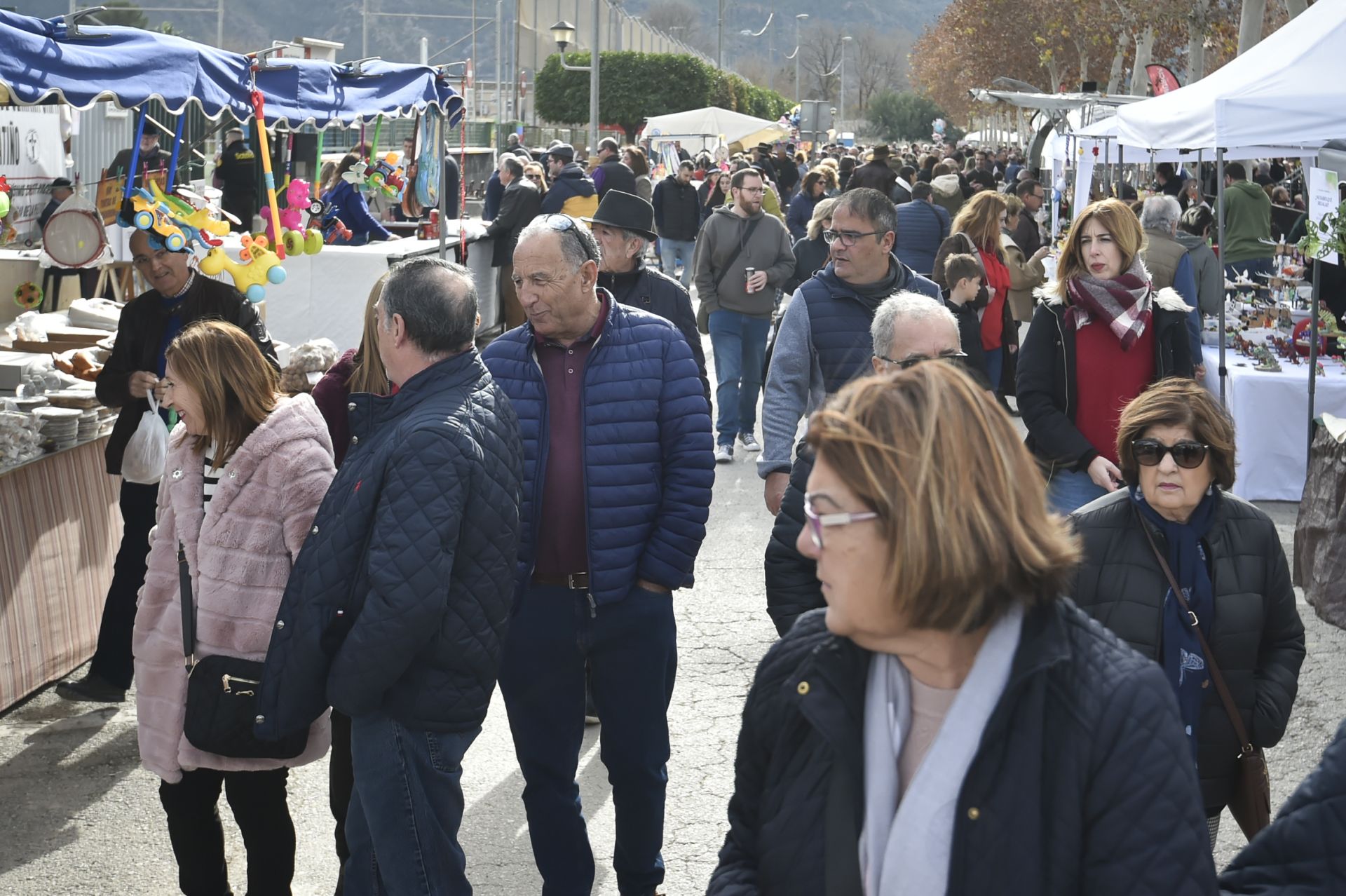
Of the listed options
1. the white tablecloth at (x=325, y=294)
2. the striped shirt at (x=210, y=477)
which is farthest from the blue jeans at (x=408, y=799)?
the white tablecloth at (x=325, y=294)

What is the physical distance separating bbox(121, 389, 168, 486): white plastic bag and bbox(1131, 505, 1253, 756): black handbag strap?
148 inches

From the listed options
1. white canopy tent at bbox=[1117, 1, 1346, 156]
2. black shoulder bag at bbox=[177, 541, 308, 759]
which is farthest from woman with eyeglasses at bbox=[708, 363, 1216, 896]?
white canopy tent at bbox=[1117, 1, 1346, 156]

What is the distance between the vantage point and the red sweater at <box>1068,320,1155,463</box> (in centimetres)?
490

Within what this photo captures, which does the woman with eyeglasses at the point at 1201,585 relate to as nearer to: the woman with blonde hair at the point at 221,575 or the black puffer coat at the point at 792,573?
the black puffer coat at the point at 792,573

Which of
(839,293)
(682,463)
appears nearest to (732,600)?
(839,293)

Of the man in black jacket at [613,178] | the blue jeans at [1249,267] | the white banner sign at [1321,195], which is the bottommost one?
the blue jeans at [1249,267]

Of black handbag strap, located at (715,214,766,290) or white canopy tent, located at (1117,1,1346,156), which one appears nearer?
white canopy tent, located at (1117,1,1346,156)

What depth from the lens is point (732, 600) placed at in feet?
24.1

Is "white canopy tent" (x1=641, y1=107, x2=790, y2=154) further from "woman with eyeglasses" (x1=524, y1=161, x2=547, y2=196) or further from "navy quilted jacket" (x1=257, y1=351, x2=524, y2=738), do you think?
"navy quilted jacket" (x1=257, y1=351, x2=524, y2=738)

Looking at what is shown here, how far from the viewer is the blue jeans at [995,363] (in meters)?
9.66

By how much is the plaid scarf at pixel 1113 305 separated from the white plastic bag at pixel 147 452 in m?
3.34

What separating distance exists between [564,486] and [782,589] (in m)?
0.81

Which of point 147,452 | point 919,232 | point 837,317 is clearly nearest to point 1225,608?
point 837,317

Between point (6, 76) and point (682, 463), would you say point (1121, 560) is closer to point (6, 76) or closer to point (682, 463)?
point (682, 463)
